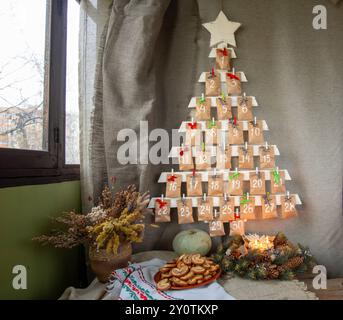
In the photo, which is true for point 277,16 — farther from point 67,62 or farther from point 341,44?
point 67,62

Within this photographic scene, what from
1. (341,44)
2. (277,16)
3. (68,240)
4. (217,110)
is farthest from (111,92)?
(341,44)

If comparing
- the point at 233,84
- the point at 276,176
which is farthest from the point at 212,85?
the point at 276,176

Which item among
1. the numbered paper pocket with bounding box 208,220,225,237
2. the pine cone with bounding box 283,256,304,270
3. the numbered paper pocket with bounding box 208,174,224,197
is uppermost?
the numbered paper pocket with bounding box 208,174,224,197

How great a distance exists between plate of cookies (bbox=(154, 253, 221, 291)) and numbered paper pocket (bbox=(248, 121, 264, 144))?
65 cm

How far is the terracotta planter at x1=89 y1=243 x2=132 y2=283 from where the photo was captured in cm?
112

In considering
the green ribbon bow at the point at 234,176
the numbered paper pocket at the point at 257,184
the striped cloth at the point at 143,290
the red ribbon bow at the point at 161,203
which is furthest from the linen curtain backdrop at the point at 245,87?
the striped cloth at the point at 143,290

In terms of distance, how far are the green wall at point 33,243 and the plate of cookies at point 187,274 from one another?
1.40 ft

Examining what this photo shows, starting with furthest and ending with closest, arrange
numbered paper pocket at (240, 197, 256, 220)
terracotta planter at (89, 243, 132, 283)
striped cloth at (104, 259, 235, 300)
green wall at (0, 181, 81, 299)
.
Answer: numbered paper pocket at (240, 197, 256, 220) → terracotta planter at (89, 243, 132, 283) → striped cloth at (104, 259, 235, 300) → green wall at (0, 181, 81, 299)

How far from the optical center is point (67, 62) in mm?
1390

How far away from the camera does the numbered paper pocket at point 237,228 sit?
143 centimetres

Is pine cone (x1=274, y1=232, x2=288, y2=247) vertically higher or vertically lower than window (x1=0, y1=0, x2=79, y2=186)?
lower

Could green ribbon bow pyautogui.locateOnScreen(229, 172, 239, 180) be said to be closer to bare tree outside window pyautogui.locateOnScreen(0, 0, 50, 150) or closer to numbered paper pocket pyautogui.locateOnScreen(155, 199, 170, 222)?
numbered paper pocket pyautogui.locateOnScreen(155, 199, 170, 222)

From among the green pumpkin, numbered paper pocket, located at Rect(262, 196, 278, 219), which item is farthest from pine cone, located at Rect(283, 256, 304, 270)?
the green pumpkin

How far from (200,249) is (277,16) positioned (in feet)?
4.32
